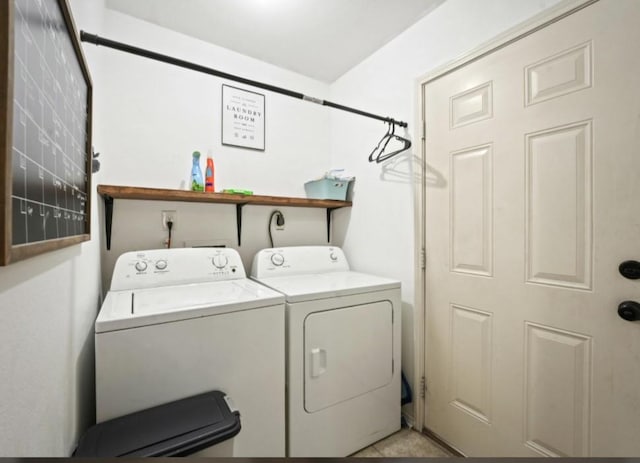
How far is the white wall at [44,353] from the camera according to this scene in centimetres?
49

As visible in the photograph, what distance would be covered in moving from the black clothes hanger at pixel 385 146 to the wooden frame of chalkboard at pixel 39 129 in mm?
1582

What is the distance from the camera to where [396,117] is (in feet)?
6.50

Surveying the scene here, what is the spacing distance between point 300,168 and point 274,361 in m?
1.64

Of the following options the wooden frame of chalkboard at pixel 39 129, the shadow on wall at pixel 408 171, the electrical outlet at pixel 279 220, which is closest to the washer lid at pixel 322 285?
the electrical outlet at pixel 279 220

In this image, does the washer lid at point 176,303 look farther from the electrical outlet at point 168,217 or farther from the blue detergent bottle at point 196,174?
the blue detergent bottle at point 196,174

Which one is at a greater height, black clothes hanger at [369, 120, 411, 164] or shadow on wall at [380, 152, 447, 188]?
black clothes hanger at [369, 120, 411, 164]

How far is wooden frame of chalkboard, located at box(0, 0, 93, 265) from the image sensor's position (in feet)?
1.36

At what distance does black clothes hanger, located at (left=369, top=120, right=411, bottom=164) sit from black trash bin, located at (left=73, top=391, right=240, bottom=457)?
1.71m

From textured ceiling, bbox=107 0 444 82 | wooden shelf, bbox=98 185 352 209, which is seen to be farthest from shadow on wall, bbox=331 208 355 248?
textured ceiling, bbox=107 0 444 82

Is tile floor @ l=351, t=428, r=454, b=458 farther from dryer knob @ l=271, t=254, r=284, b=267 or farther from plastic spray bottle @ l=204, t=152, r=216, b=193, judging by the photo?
plastic spray bottle @ l=204, t=152, r=216, b=193

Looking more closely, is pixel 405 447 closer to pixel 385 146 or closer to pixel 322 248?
pixel 322 248

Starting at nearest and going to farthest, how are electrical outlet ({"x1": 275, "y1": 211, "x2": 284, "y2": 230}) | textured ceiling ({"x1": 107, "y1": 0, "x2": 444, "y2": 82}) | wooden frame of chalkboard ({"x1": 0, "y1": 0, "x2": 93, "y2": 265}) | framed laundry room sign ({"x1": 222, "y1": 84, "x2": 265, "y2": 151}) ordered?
wooden frame of chalkboard ({"x1": 0, "y1": 0, "x2": 93, "y2": 265})
textured ceiling ({"x1": 107, "y1": 0, "x2": 444, "y2": 82})
framed laundry room sign ({"x1": 222, "y1": 84, "x2": 265, "y2": 151})
electrical outlet ({"x1": 275, "y1": 211, "x2": 284, "y2": 230})

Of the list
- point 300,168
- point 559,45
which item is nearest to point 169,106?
point 300,168

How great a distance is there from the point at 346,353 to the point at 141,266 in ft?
4.14
